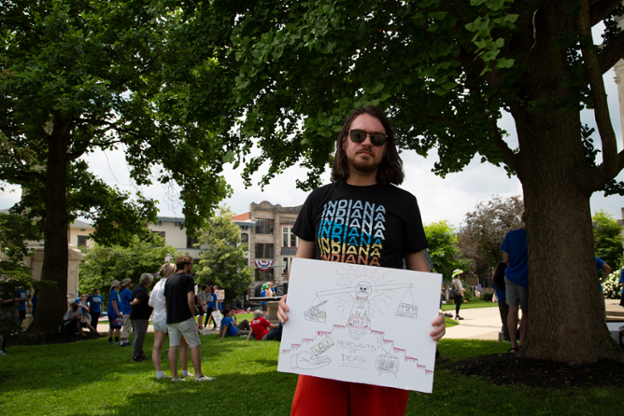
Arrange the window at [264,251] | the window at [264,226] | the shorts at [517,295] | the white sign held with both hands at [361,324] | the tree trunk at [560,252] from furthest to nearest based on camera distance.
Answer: the window at [264,226], the window at [264,251], the shorts at [517,295], the tree trunk at [560,252], the white sign held with both hands at [361,324]

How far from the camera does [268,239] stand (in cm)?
6325

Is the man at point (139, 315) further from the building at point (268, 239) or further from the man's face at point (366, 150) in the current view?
the building at point (268, 239)

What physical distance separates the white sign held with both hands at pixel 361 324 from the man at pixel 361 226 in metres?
0.09

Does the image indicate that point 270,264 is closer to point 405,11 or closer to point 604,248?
point 604,248

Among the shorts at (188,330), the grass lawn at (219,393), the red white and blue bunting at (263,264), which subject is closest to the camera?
the grass lawn at (219,393)

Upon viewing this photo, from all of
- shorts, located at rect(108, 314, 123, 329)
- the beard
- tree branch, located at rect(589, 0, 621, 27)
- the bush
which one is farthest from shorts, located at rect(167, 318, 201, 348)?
the bush

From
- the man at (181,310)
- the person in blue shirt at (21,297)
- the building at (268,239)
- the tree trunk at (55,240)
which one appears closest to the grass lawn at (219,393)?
→ the man at (181,310)

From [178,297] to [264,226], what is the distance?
57.0 meters

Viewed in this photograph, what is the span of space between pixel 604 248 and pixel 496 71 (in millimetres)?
40252

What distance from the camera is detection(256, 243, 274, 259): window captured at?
6275 centimetres

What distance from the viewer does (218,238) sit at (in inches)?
2020

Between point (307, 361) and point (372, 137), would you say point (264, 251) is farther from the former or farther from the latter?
point (307, 361)

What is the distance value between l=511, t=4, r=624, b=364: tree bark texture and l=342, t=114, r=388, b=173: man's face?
13.7ft

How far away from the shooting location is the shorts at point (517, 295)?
718 cm
